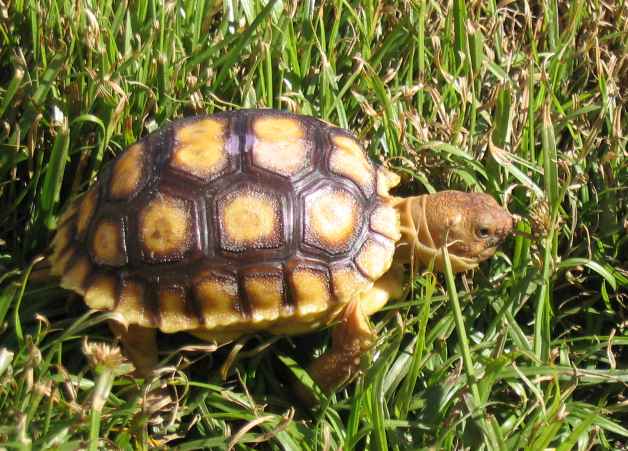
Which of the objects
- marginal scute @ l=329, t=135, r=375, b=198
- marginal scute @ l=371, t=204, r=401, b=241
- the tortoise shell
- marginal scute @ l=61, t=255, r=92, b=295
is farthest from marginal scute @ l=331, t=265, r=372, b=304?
marginal scute @ l=61, t=255, r=92, b=295

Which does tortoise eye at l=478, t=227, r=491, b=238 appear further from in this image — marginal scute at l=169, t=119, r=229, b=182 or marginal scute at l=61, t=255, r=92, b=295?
marginal scute at l=61, t=255, r=92, b=295

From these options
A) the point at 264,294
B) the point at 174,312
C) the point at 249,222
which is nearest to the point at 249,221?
the point at 249,222

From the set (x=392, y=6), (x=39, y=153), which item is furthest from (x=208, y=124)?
(x=392, y=6)

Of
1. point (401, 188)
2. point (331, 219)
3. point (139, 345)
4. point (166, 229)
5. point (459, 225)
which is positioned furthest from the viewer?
point (401, 188)

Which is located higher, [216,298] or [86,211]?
[86,211]

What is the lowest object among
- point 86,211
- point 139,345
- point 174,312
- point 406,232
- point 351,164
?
point 139,345

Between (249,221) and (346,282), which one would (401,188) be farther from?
(249,221)

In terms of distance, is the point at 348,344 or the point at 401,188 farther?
the point at 401,188

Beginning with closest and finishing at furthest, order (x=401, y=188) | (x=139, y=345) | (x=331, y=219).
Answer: (x=331, y=219) → (x=139, y=345) → (x=401, y=188)
